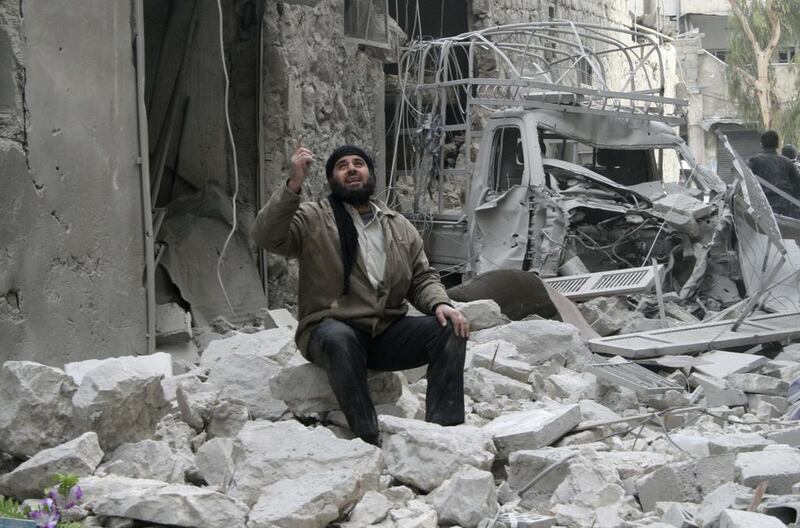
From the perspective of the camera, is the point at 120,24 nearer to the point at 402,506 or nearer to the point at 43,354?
the point at 43,354

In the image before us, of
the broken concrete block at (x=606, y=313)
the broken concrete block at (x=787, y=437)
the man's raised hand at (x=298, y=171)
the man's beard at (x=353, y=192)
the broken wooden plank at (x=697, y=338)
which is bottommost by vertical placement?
the broken concrete block at (x=606, y=313)

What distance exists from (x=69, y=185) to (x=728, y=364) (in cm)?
399

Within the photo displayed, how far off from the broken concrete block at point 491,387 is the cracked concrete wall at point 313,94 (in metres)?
3.07

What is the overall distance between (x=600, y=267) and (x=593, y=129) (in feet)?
4.64

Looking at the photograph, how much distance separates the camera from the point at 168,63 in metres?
8.48

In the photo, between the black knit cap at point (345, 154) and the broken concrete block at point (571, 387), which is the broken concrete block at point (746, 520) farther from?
the broken concrete block at point (571, 387)

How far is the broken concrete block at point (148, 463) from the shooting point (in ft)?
14.0

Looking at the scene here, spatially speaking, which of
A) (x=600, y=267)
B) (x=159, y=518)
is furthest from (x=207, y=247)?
(x=159, y=518)

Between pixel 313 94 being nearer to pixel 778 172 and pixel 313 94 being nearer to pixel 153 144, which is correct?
pixel 153 144

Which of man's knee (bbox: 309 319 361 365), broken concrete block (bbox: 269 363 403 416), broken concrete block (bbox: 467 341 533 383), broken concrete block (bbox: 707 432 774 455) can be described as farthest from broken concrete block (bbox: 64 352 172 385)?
broken concrete block (bbox: 707 432 774 455)

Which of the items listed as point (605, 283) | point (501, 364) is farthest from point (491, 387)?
point (605, 283)

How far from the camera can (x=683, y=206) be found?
30.8 ft

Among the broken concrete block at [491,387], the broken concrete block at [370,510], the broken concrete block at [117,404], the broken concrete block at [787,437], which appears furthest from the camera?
the broken concrete block at [491,387]

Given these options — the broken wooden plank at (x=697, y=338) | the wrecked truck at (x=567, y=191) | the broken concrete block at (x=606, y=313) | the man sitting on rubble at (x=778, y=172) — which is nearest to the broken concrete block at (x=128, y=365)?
the broken wooden plank at (x=697, y=338)
